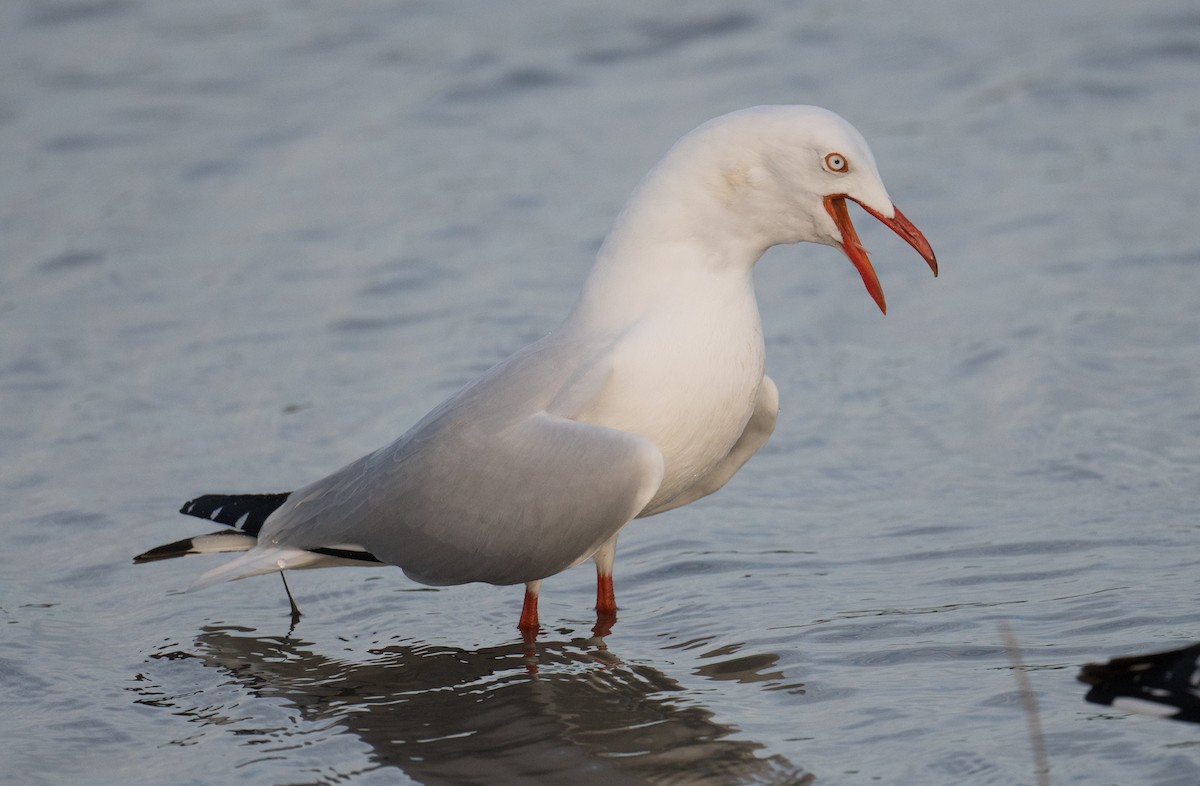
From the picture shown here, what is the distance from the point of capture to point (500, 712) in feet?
15.8

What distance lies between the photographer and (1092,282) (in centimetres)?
830

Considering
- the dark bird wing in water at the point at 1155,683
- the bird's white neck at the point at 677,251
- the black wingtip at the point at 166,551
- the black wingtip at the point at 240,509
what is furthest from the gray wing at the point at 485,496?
the dark bird wing in water at the point at 1155,683

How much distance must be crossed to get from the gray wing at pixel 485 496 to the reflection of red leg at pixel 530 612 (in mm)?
179

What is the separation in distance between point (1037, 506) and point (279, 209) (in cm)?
569

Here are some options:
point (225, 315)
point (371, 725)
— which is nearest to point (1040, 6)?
point (225, 315)

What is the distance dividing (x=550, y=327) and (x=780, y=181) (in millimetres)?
3505

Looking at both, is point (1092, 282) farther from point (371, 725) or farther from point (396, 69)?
point (396, 69)

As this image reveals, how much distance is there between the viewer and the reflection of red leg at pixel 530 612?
5.35 meters

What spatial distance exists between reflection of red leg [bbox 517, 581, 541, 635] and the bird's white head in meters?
1.23

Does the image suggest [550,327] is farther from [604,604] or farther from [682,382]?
[682,382]

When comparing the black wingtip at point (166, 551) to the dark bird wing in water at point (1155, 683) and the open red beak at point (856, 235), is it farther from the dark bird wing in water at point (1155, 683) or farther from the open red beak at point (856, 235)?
the dark bird wing in water at point (1155, 683)

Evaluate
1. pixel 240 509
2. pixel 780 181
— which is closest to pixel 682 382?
pixel 780 181

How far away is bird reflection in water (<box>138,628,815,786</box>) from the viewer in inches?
175

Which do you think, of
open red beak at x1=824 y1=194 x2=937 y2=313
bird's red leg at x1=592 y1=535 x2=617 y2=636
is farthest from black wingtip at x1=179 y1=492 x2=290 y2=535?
open red beak at x1=824 y1=194 x2=937 y2=313
